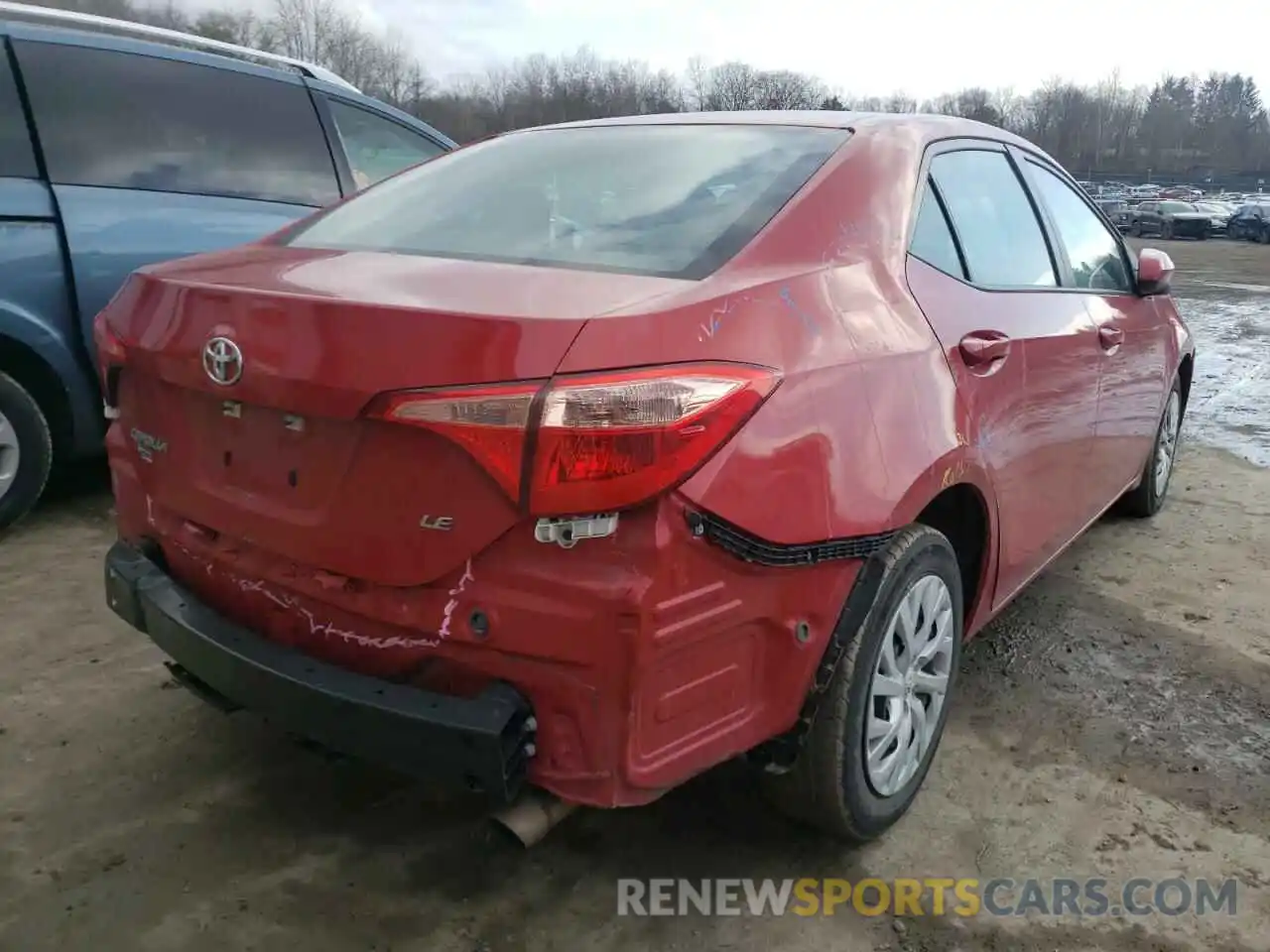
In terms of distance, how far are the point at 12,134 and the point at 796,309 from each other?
343 cm

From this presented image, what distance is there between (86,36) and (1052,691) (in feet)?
14.6

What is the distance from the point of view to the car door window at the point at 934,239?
2492mm

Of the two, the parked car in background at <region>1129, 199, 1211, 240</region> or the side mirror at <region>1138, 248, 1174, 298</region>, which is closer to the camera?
the side mirror at <region>1138, 248, 1174, 298</region>

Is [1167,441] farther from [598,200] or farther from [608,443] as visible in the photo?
[608,443]

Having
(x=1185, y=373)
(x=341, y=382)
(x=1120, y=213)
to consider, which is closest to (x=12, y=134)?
(x=341, y=382)

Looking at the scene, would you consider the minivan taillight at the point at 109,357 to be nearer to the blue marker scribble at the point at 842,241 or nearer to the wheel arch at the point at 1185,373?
the blue marker scribble at the point at 842,241

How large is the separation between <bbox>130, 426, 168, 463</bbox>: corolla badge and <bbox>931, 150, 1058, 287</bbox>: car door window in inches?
76.6

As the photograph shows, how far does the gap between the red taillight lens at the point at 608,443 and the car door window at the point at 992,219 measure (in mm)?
1343

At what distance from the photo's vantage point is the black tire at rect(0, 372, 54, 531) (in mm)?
3928

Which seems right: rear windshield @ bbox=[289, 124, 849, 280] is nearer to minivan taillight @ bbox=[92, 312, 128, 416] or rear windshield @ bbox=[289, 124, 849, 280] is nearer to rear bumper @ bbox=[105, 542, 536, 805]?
minivan taillight @ bbox=[92, 312, 128, 416]

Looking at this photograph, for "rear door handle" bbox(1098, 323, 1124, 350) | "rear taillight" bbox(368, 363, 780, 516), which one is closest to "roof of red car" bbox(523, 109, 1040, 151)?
"rear door handle" bbox(1098, 323, 1124, 350)

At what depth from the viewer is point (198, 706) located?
9.52 ft

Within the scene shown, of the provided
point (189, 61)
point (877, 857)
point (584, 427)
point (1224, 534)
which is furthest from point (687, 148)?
point (1224, 534)

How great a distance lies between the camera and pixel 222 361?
195 centimetres
